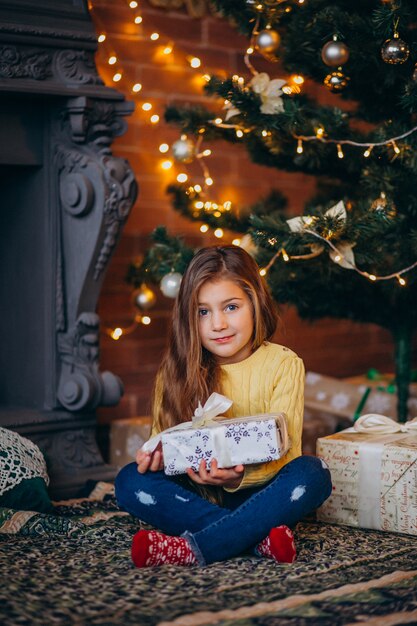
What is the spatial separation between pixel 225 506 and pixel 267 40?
1.31 meters

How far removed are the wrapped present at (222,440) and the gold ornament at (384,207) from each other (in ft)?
2.17

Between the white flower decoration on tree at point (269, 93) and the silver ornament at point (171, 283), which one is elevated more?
the white flower decoration on tree at point (269, 93)

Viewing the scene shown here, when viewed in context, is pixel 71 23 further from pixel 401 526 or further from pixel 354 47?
pixel 401 526

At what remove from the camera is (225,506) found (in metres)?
2.05

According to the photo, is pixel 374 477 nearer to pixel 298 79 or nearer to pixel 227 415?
pixel 227 415

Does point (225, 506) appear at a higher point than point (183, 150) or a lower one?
lower

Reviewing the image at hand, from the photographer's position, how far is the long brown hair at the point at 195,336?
81.7 inches

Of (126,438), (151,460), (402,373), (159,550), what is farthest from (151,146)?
(159,550)

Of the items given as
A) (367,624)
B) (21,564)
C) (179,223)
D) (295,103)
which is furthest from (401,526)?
(179,223)

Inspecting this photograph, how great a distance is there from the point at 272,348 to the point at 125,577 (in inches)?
24.4

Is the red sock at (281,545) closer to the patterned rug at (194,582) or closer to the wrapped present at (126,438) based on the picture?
the patterned rug at (194,582)

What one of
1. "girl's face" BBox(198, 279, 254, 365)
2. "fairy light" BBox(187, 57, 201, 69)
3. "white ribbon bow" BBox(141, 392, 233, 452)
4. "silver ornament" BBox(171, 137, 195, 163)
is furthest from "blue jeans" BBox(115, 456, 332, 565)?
"fairy light" BBox(187, 57, 201, 69)

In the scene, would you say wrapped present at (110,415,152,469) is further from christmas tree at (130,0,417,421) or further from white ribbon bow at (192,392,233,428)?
white ribbon bow at (192,392,233,428)

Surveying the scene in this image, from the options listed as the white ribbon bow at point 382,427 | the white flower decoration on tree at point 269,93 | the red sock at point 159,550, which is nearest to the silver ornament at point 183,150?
the white flower decoration on tree at point 269,93
